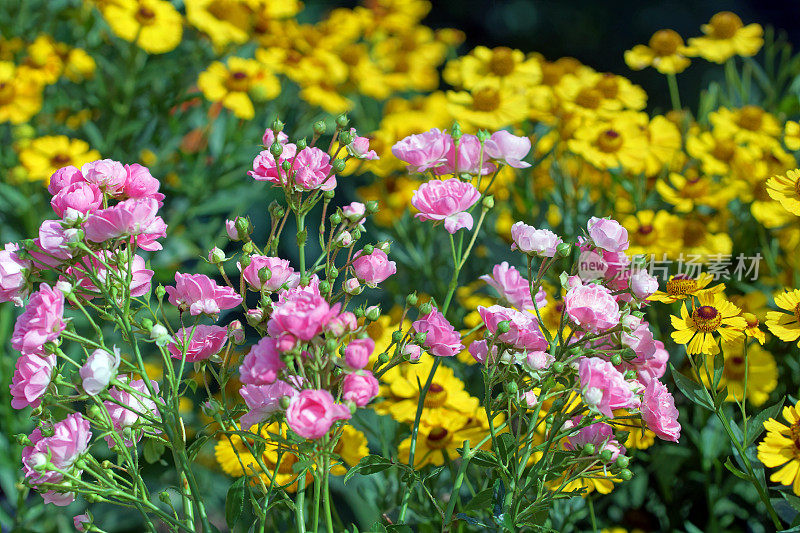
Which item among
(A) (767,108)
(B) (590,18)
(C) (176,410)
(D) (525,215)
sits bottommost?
(B) (590,18)

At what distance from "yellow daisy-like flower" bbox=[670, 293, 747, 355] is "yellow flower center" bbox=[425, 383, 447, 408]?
0.24 m

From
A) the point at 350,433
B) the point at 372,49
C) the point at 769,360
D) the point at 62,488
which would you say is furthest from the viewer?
the point at 372,49

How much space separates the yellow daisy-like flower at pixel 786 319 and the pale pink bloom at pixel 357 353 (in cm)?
33

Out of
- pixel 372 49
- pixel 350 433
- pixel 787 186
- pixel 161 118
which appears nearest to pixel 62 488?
pixel 350 433

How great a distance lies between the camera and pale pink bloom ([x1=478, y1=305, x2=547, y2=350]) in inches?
18.4

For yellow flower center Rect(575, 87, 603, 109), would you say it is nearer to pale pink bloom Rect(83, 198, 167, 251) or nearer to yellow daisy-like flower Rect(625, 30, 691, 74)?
yellow daisy-like flower Rect(625, 30, 691, 74)

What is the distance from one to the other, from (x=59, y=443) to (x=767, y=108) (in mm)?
1082

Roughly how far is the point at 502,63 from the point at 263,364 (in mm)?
895

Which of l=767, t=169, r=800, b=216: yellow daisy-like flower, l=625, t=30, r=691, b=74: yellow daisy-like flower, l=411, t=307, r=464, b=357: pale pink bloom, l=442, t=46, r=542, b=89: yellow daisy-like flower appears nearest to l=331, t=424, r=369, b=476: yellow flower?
l=411, t=307, r=464, b=357: pale pink bloom

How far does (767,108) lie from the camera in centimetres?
112

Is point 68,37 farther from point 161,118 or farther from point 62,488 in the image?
point 62,488

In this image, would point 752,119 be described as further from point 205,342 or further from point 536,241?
point 205,342

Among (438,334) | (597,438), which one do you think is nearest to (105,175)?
(438,334)

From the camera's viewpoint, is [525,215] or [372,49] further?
[372,49]
